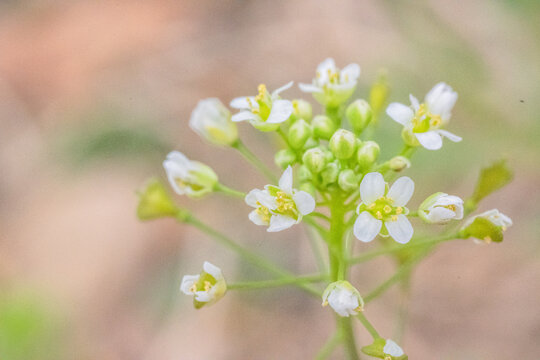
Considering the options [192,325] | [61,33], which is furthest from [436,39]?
[61,33]

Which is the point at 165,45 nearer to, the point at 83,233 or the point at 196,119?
the point at 83,233

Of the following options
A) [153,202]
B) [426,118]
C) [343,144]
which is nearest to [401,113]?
[426,118]

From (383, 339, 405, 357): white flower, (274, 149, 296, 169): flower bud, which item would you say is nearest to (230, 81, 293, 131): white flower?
(274, 149, 296, 169): flower bud

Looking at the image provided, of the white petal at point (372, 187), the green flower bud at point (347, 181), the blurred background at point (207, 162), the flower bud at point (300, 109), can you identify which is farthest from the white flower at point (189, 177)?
→ the blurred background at point (207, 162)

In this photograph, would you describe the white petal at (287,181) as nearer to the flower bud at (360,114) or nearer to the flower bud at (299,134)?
the flower bud at (299,134)

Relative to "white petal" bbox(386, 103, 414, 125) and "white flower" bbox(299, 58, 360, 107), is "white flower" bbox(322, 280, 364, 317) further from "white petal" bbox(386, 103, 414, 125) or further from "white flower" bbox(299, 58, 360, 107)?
"white flower" bbox(299, 58, 360, 107)

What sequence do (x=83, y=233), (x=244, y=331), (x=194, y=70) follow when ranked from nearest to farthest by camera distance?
(x=244, y=331)
(x=83, y=233)
(x=194, y=70)

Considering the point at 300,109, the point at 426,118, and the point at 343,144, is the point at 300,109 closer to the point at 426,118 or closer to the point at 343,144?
the point at 343,144
